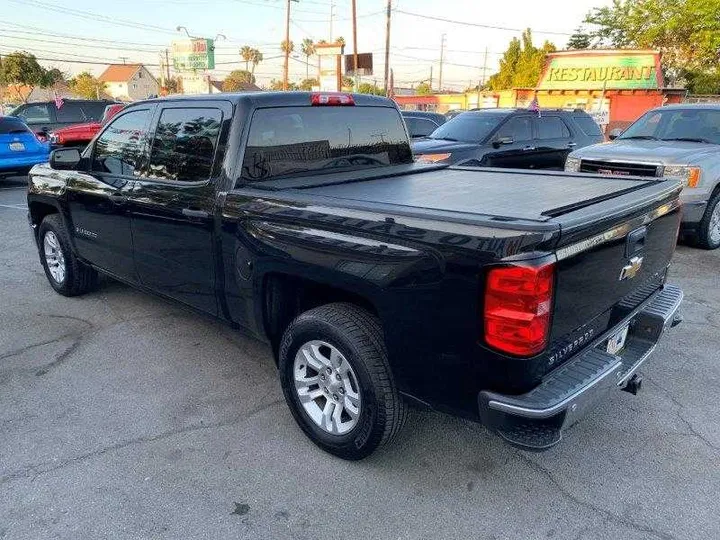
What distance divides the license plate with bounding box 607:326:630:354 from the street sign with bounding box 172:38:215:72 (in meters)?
66.3

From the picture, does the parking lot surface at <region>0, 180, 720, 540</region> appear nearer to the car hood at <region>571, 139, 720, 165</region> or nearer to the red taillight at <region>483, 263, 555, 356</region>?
the red taillight at <region>483, 263, 555, 356</region>

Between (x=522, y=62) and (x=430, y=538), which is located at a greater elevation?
(x=522, y=62)

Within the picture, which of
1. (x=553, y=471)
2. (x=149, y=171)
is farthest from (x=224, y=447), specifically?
(x=149, y=171)

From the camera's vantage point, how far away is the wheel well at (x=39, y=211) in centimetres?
522

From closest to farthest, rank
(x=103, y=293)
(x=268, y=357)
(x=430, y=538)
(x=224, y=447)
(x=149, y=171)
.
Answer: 1. (x=430, y=538)
2. (x=224, y=447)
3. (x=149, y=171)
4. (x=268, y=357)
5. (x=103, y=293)

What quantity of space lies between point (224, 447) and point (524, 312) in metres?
1.86

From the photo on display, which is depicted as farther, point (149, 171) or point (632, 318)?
point (149, 171)

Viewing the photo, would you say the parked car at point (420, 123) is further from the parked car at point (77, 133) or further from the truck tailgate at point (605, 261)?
the truck tailgate at point (605, 261)

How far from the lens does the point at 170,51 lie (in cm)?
6444

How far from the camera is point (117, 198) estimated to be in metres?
4.01

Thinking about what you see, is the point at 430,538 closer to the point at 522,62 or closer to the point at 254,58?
the point at 522,62

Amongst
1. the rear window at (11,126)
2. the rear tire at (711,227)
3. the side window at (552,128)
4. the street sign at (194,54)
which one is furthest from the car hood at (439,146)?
the street sign at (194,54)

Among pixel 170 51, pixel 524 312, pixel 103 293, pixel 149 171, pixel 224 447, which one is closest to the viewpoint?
pixel 524 312

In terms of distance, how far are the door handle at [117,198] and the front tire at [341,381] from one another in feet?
6.08
